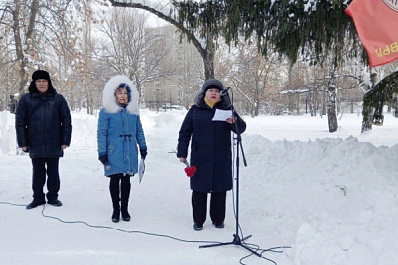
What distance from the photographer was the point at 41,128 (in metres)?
4.92

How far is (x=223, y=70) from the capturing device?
31.5 meters

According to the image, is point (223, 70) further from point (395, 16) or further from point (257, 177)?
point (395, 16)

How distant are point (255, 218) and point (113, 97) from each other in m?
2.37

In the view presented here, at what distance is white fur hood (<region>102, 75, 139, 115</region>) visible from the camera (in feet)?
14.6

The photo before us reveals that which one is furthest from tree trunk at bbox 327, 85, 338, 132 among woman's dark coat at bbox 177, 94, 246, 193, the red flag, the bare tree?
the bare tree

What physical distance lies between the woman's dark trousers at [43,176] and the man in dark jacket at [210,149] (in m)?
2.00

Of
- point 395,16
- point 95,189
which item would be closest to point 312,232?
point 395,16

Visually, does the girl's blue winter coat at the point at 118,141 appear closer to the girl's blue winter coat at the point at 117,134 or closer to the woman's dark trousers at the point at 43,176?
the girl's blue winter coat at the point at 117,134

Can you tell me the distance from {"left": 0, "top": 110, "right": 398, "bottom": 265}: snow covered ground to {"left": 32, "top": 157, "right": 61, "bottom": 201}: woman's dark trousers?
0.19m

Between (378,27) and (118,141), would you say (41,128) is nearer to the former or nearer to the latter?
(118,141)

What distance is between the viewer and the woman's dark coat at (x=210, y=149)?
165 inches

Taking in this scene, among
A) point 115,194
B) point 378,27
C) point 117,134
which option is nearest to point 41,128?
point 117,134

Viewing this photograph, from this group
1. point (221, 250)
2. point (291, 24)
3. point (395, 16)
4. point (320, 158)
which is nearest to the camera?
point (395, 16)

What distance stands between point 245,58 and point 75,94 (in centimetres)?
2464
